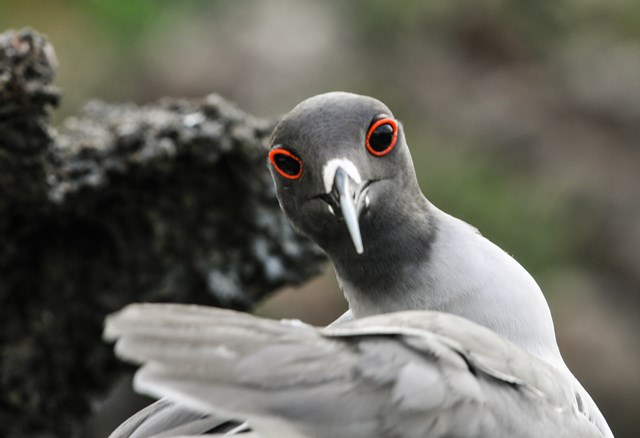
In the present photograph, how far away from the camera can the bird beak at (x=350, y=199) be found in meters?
2.96

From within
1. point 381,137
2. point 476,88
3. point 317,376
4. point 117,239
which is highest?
point 476,88

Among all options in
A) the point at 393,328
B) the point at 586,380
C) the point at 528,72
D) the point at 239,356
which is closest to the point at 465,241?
the point at 393,328

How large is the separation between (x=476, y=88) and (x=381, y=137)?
6.98m

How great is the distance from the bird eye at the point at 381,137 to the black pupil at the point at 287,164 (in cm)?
23

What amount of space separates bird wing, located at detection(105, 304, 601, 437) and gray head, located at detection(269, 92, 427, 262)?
2.00 feet

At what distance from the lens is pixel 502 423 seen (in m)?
2.54

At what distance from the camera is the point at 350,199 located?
3018 mm

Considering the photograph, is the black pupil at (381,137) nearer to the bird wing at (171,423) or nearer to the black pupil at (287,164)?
the black pupil at (287,164)

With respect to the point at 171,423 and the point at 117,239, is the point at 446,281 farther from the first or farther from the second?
the point at 117,239

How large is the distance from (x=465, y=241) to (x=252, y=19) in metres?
6.95

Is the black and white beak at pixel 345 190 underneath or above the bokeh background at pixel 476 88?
underneath

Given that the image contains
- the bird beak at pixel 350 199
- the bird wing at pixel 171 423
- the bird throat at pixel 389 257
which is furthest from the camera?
the bird throat at pixel 389 257

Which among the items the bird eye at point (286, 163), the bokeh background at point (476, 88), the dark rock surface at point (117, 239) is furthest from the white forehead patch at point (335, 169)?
the bokeh background at point (476, 88)

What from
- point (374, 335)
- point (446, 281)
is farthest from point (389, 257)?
point (374, 335)
